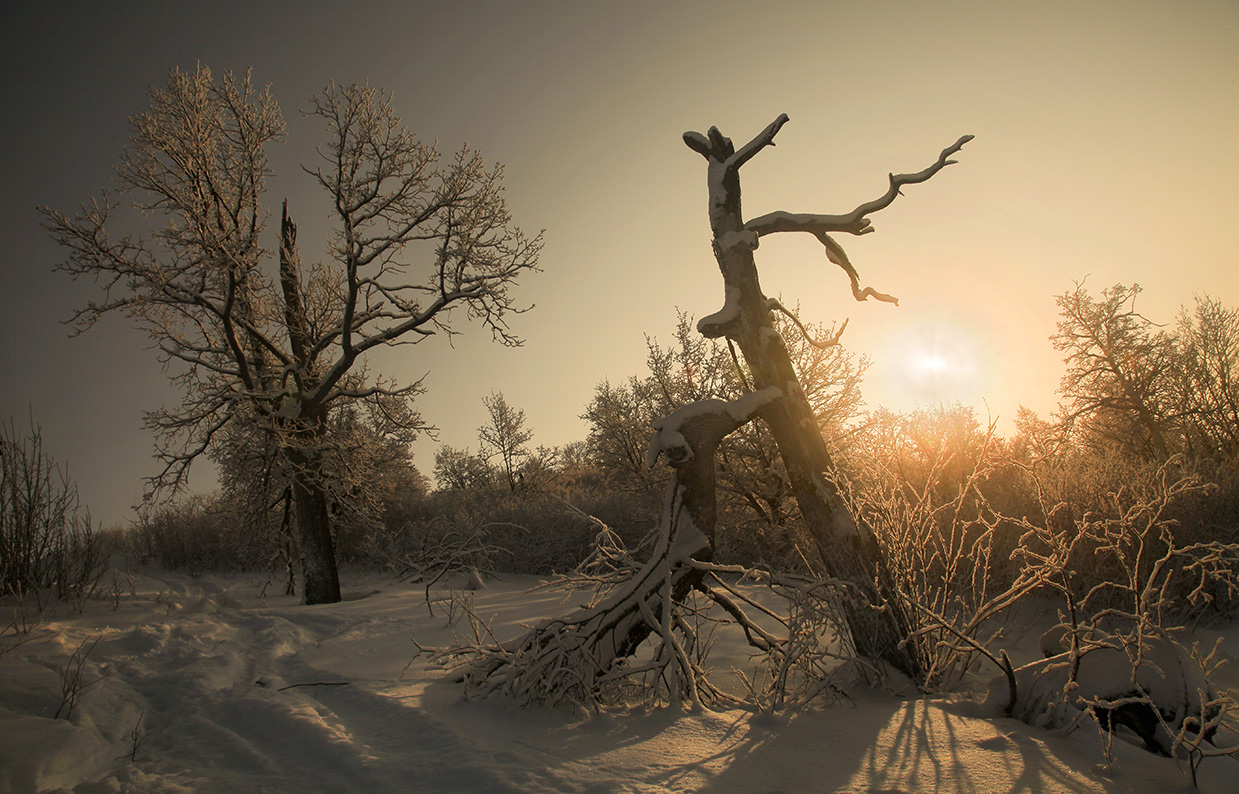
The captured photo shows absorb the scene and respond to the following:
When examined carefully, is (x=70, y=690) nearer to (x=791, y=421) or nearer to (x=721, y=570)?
(x=721, y=570)

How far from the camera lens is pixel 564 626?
329 cm

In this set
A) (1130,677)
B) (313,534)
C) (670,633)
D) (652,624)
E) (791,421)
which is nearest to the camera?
(1130,677)

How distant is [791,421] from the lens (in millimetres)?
3932

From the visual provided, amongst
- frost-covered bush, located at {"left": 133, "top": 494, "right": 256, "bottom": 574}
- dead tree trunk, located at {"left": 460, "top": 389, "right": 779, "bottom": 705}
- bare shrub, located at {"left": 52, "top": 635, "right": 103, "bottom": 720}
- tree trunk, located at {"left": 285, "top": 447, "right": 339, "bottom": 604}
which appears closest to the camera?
bare shrub, located at {"left": 52, "top": 635, "right": 103, "bottom": 720}

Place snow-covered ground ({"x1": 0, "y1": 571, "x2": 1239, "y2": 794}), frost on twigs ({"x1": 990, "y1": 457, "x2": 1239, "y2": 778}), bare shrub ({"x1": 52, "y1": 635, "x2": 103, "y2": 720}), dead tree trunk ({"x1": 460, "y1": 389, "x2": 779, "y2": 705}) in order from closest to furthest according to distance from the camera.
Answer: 1. snow-covered ground ({"x1": 0, "y1": 571, "x2": 1239, "y2": 794})
2. frost on twigs ({"x1": 990, "y1": 457, "x2": 1239, "y2": 778})
3. bare shrub ({"x1": 52, "y1": 635, "x2": 103, "y2": 720})
4. dead tree trunk ({"x1": 460, "y1": 389, "x2": 779, "y2": 705})

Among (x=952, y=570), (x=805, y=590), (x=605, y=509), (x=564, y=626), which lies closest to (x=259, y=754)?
(x=564, y=626)

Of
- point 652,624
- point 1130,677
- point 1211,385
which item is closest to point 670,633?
point 652,624

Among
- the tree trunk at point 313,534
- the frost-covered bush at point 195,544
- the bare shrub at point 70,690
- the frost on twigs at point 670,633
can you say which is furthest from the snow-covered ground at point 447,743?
the frost-covered bush at point 195,544

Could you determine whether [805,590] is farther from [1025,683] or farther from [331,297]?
[331,297]

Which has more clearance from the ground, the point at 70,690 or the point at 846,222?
the point at 846,222

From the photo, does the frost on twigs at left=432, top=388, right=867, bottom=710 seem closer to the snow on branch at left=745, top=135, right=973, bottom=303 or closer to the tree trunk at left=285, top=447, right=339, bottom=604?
the snow on branch at left=745, top=135, right=973, bottom=303

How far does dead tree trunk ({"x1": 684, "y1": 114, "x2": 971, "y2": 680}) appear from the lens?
362 cm

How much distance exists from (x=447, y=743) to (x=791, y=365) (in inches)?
121

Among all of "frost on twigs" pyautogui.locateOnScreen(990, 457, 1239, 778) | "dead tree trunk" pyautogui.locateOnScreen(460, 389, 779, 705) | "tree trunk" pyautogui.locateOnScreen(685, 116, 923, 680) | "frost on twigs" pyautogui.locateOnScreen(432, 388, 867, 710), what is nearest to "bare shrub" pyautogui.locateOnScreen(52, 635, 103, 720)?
"frost on twigs" pyautogui.locateOnScreen(432, 388, 867, 710)
